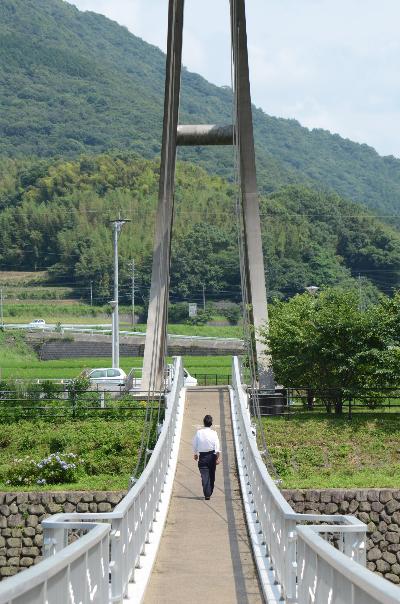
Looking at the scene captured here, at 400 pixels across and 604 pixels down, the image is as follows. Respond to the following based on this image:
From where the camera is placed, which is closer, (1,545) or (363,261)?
(1,545)

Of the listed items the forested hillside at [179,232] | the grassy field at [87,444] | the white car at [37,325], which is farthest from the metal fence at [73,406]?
the forested hillside at [179,232]

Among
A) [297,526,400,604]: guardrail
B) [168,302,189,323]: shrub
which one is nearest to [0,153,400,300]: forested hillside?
[168,302,189,323]: shrub

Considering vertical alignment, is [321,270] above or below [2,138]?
below

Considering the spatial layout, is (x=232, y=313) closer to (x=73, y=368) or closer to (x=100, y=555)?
(x=73, y=368)

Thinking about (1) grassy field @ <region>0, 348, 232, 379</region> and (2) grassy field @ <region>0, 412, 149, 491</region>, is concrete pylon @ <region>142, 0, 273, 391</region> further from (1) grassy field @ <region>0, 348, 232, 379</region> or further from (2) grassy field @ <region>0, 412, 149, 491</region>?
(1) grassy field @ <region>0, 348, 232, 379</region>

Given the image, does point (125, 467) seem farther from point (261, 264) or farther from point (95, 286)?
point (95, 286)

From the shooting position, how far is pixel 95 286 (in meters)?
115

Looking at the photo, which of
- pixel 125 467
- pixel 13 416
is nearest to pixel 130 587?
pixel 125 467

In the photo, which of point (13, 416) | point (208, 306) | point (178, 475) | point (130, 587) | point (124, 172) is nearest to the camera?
point (130, 587)

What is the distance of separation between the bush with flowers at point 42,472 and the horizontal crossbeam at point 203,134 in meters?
10.3

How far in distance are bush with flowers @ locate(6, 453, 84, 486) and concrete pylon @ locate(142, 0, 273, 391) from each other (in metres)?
6.84

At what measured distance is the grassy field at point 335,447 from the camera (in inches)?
932

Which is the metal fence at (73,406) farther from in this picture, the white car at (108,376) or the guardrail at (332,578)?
the guardrail at (332,578)

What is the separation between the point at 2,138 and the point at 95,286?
73430 mm
